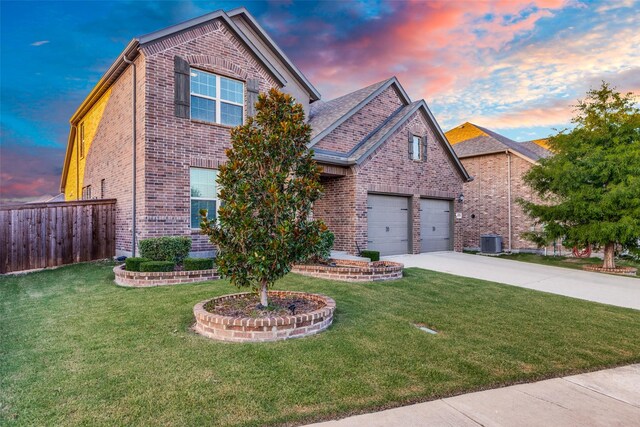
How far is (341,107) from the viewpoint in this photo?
15453 millimetres

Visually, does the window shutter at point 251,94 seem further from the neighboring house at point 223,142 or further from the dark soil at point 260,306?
the dark soil at point 260,306

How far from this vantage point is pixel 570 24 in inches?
420

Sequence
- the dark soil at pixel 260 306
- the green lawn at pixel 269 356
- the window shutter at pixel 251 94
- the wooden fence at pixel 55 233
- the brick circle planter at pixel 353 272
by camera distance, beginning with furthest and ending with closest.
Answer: the window shutter at pixel 251 94 → the wooden fence at pixel 55 233 → the brick circle planter at pixel 353 272 → the dark soil at pixel 260 306 → the green lawn at pixel 269 356

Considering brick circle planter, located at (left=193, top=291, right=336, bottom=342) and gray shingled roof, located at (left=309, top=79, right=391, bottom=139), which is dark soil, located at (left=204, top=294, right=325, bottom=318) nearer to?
brick circle planter, located at (left=193, top=291, right=336, bottom=342)

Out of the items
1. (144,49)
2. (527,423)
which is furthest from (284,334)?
(144,49)

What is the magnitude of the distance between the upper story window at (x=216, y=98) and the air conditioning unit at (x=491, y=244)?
13866mm

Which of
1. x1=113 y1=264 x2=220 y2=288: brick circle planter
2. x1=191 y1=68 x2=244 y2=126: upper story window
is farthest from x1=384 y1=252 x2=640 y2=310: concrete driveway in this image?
x1=191 y1=68 x2=244 y2=126: upper story window

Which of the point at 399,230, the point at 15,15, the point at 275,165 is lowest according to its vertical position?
the point at 399,230

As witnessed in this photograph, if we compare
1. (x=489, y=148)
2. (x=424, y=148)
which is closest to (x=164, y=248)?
(x=424, y=148)

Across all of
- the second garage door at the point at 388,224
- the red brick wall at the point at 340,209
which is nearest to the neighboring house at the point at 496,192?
the second garage door at the point at 388,224

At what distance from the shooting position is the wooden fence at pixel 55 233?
31.4 ft

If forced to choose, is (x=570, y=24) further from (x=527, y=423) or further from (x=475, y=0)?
(x=527, y=423)

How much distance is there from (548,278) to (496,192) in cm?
1047

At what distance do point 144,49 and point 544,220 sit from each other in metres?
15.1
